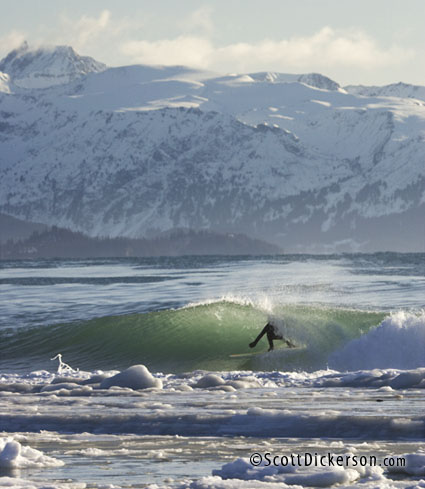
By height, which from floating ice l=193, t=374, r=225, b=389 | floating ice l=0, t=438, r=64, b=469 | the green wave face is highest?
floating ice l=0, t=438, r=64, b=469

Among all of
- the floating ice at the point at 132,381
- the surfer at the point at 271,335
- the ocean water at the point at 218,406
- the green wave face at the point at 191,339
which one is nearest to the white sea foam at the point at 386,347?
the ocean water at the point at 218,406

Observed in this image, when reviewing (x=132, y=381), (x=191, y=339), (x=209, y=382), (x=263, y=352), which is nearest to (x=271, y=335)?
(x=263, y=352)

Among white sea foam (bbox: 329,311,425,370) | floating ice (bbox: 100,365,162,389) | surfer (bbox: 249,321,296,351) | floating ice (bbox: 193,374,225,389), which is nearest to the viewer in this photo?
floating ice (bbox: 100,365,162,389)

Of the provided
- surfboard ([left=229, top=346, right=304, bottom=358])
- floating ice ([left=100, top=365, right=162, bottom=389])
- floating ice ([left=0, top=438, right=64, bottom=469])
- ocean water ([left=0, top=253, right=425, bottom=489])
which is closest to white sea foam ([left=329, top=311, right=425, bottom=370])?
ocean water ([left=0, top=253, right=425, bottom=489])

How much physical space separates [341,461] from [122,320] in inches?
1281

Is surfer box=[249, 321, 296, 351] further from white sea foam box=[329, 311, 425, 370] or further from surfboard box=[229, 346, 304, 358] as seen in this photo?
white sea foam box=[329, 311, 425, 370]

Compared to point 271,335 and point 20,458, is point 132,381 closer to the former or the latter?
point 20,458

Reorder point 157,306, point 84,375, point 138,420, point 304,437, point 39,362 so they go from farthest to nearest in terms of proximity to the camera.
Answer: point 157,306 < point 39,362 < point 84,375 < point 138,420 < point 304,437

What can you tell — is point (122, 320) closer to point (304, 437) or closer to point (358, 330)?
point (358, 330)

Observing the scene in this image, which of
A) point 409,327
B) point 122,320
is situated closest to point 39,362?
point 122,320

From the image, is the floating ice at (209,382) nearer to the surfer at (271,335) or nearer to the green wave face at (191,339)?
the green wave face at (191,339)

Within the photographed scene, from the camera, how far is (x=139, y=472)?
1203 cm

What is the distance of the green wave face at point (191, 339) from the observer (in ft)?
112

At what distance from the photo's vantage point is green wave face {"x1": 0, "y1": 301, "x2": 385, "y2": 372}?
34.2 metres
